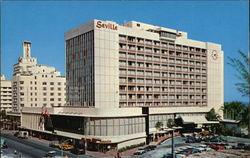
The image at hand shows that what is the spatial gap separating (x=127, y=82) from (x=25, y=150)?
4091 cm

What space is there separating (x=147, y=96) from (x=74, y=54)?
108ft

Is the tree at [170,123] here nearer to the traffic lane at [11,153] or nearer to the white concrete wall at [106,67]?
the white concrete wall at [106,67]

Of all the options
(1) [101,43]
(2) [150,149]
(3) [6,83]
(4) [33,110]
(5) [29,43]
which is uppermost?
(5) [29,43]

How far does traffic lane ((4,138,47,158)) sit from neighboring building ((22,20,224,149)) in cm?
1154

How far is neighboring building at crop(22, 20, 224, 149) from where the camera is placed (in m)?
79.9

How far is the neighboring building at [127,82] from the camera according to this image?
262 ft

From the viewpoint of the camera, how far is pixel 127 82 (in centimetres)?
9612

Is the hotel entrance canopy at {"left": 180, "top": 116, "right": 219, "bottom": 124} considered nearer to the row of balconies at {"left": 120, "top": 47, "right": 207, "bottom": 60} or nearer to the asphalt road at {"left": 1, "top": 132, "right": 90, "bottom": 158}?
the row of balconies at {"left": 120, "top": 47, "right": 207, "bottom": 60}

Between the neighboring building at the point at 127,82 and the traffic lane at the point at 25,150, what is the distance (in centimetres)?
1154

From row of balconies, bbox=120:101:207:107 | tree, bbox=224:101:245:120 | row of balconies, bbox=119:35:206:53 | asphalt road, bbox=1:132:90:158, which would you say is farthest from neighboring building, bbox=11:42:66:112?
tree, bbox=224:101:245:120

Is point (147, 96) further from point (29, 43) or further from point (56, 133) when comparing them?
point (29, 43)

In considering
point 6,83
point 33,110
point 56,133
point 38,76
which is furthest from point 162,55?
point 6,83

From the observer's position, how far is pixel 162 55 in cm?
10756

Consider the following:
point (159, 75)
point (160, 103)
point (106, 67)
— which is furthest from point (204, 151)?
point (106, 67)
